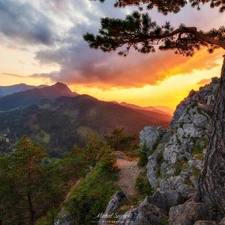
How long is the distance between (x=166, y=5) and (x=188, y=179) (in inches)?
472

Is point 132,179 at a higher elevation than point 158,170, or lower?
lower

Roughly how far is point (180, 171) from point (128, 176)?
8998 millimetres

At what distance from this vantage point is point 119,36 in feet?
27.5

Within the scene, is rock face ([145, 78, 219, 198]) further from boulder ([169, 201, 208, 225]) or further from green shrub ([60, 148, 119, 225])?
boulder ([169, 201, 208, 225])

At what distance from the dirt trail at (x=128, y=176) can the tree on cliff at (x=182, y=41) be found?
41.6 feet

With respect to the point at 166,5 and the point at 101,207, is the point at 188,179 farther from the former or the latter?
the point at 166,5

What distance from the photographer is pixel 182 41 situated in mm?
9414

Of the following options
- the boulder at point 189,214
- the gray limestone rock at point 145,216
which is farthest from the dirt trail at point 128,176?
the boulder at point 189,214

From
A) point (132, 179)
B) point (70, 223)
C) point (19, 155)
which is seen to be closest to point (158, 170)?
point (132, 179)

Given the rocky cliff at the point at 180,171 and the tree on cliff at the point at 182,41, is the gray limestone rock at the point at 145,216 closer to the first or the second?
the rocky cliff at the point at 180,171

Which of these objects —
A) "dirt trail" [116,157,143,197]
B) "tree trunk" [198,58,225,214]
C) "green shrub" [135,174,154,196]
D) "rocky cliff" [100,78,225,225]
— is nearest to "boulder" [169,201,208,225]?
"rocky cliff" [100,78,225,225]

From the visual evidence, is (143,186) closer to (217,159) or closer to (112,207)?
(112,207)

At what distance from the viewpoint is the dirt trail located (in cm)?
1918

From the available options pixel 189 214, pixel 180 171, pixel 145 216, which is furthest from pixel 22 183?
pixel 189 214
